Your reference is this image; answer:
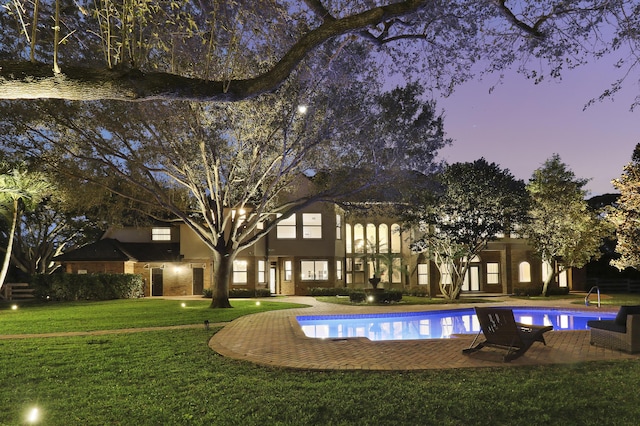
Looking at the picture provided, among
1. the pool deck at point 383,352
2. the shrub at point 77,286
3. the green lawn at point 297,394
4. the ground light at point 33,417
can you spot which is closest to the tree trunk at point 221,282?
the pool deck at point 383,352

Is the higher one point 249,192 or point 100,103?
point 100,103

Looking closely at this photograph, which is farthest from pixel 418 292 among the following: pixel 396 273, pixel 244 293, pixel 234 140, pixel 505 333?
pixel 505 333

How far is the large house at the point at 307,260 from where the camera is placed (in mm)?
32750

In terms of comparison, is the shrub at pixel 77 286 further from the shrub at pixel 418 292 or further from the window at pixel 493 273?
the window at pixel 493 273

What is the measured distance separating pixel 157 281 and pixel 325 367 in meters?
28.9

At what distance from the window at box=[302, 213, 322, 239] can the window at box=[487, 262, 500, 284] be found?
11423mm

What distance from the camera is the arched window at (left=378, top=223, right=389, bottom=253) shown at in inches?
1380

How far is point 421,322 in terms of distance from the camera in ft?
60.5

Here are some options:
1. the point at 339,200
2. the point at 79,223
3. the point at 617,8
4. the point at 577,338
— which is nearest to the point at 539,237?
the point at 339,200

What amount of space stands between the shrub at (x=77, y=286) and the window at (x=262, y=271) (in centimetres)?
831

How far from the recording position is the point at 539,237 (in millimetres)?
28328

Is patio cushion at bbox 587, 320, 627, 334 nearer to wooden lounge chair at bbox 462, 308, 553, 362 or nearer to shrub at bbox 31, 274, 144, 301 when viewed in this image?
wooden lounge chair at bbox 462, 308, 553, 362

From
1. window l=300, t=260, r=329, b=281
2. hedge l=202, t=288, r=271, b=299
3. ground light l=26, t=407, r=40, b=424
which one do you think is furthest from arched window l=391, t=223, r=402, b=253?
ground light l=26, t=407, r=40, b=424

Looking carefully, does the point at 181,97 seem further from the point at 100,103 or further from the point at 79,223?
the point at 79,223
